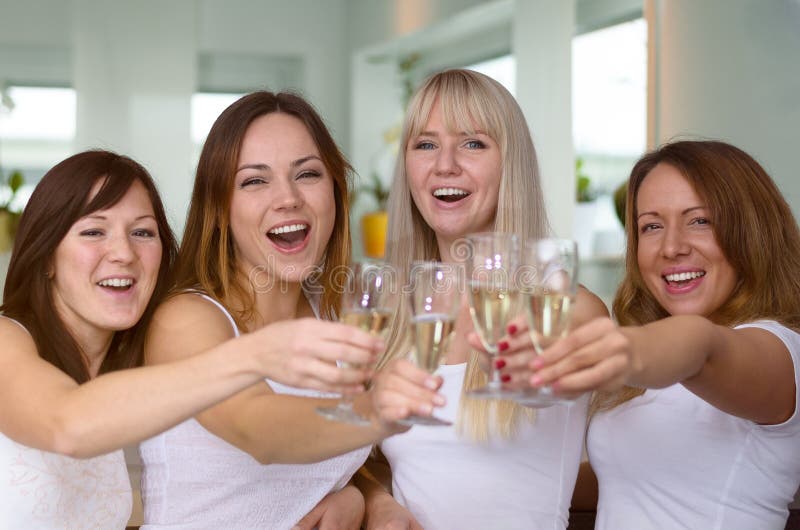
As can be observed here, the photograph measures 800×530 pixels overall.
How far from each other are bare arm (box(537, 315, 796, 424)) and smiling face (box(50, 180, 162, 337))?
0.97m

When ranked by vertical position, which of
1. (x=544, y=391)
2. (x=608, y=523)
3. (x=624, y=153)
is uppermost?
(x=624, y=153)

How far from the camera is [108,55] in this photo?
211 inches

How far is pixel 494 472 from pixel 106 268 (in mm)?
850

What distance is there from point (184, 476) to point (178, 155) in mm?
3895

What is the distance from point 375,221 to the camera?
18.6 feet

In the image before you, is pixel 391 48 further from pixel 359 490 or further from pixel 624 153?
pixel 359 490

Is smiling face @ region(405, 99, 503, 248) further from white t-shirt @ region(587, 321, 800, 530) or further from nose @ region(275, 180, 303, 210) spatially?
white t-shirt @ region(587, 321, 800, 530)

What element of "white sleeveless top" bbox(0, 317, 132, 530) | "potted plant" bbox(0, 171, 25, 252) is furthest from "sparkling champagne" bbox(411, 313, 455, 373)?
"potted plant" bbox(0, 171, 25, 252)

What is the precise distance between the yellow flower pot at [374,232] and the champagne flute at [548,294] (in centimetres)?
445

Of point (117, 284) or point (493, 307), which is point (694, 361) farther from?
point (117, 284)

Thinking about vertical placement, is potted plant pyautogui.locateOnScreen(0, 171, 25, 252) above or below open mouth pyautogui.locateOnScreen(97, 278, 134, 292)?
above

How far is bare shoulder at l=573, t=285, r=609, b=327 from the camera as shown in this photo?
1811 mm

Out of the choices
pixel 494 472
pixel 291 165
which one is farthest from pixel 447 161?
pixel 494 472

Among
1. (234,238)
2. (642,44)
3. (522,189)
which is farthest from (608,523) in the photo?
(642,44)
